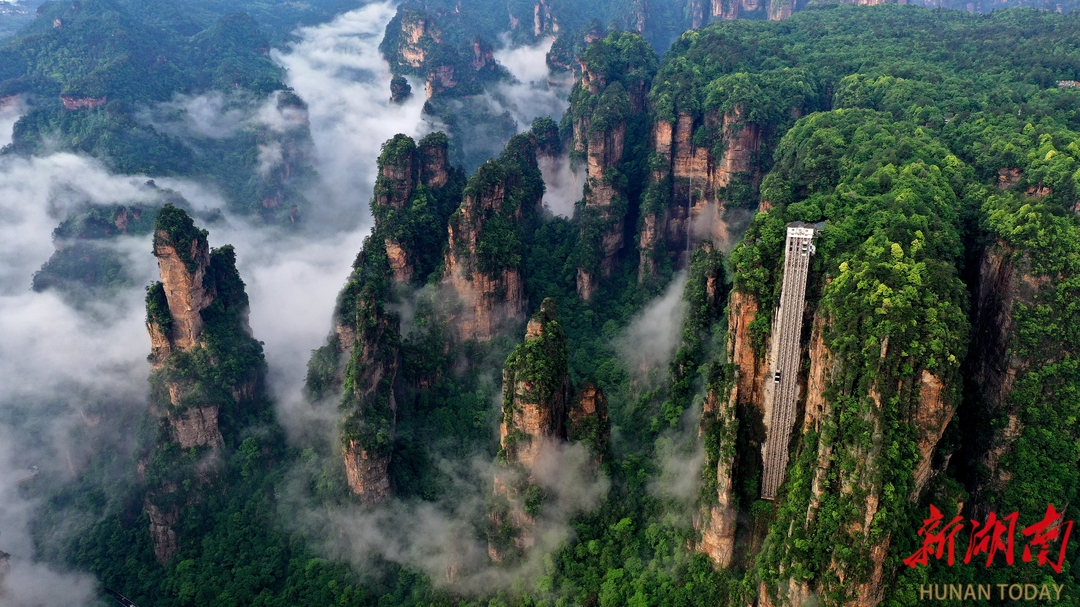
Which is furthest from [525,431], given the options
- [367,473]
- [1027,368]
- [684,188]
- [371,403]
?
[684,188]

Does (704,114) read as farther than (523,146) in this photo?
No

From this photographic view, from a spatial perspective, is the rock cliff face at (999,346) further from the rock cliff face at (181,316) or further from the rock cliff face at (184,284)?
the rock cliff face at (184,284)

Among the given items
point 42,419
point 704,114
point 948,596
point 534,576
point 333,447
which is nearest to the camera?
point 948,596

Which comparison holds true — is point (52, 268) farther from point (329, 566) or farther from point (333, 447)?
point (329, 566)

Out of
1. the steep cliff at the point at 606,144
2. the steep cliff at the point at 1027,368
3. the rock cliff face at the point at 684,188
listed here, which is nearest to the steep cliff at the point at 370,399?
the steep cliff at the point at 606,144

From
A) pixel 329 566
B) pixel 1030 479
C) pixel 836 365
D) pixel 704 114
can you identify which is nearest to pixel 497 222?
pixel 704 114

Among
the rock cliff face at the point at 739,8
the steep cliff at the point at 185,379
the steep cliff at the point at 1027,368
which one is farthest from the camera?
the rock cliff face at the point at 739,8
